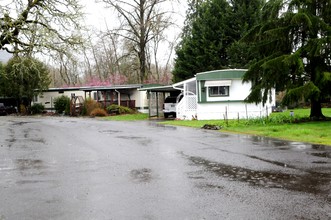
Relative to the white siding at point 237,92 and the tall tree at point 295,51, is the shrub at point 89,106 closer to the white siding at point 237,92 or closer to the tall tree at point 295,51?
the white siding at point 237,92

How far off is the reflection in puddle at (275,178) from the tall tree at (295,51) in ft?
35.9

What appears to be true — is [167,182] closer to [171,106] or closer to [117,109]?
[171,106]

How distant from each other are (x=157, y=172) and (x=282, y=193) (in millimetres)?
2947

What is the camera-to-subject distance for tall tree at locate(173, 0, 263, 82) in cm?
3516

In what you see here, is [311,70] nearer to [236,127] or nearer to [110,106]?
[236,127]

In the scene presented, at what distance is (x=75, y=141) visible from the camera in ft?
49.3

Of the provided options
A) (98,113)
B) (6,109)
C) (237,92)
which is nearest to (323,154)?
(237,92)

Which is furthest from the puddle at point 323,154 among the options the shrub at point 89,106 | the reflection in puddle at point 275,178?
the shrub at point 89,106

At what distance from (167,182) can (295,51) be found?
50.0ft

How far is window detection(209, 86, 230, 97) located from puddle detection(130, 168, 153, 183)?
62.4 ft

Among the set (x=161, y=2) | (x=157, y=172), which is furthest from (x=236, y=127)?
(x=161, y=2)

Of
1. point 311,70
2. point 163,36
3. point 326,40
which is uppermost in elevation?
point 163,36

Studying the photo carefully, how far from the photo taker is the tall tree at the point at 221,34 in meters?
35.2

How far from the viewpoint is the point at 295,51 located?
20266mm
